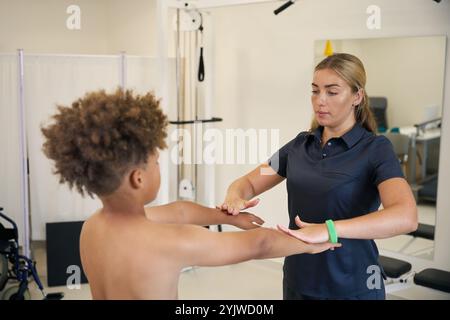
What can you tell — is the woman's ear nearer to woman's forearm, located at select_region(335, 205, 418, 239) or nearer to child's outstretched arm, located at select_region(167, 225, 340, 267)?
woman's forearm, located at select_region(335, 205, 418, 239)

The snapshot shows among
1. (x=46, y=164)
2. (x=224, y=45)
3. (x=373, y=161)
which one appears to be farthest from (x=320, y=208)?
(x=46, y=164)

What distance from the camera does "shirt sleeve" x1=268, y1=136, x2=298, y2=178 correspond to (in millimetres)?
1195

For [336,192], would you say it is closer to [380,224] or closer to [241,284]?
[380,224]

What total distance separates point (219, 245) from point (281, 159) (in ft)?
1.61

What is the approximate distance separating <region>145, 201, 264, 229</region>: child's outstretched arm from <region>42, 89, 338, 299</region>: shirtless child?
0.55 ft

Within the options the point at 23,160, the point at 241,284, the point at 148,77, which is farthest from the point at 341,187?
the point at 148,77

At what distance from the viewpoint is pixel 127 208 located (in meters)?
0.77

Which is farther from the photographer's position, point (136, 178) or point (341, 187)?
point (341, 187)

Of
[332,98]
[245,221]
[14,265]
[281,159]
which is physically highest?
[332,98]

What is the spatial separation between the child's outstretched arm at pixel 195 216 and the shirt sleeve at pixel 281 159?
175 millimetres

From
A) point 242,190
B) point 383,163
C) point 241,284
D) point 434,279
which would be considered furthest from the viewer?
point 434,279

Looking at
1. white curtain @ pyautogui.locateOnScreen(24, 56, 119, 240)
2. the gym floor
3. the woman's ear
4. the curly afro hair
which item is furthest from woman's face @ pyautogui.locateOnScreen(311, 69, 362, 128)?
white curtain @ pyautogui.locateOnScreen(24, 56, 119, 240)

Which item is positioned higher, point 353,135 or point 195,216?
point 353,135

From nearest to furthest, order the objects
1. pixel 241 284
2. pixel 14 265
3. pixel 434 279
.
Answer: pixel 241 284 → pixel 434 279 → pixel 14 265
